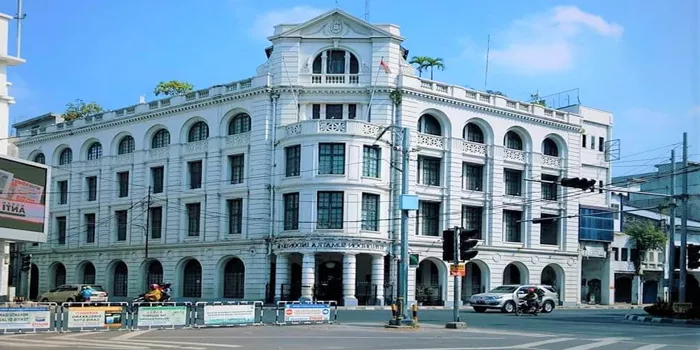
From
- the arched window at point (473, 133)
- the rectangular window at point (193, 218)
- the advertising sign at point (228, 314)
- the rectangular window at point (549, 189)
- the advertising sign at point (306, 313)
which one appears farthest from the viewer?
the rectangular window at point (549, 189)

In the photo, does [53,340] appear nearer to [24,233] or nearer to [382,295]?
[24,233]

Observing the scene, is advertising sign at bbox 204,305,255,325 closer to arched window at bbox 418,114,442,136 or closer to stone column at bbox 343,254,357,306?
stone column at bbox 343,254,357,306

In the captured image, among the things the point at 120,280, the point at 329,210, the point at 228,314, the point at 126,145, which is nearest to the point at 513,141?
the point at 329,210

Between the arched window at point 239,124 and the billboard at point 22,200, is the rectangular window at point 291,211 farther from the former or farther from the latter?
the billboard at point 22,200

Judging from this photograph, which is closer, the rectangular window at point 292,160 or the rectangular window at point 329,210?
the rectangular window at point 329,210

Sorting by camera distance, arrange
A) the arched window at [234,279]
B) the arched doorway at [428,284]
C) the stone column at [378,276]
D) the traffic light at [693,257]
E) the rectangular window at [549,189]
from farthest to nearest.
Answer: the rectangular window at [549,189], the arched window at [234,279], the arched doorway at [428,284], the stone column at [378,276], the traffic light at [693,257]

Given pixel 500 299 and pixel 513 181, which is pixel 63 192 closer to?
pixel 513 181

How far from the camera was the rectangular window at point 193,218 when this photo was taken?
196 ft

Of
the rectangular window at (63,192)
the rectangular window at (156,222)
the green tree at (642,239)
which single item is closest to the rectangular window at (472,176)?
the green tree at (642,239)

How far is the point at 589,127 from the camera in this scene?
6806 cm

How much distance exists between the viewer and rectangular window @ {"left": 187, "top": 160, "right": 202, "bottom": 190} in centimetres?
5972

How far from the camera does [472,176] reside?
5903 cm

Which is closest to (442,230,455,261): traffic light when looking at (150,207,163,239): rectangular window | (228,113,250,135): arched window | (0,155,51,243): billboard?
(0,155,51,243): billboard

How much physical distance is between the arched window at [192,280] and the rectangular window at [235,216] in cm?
416
